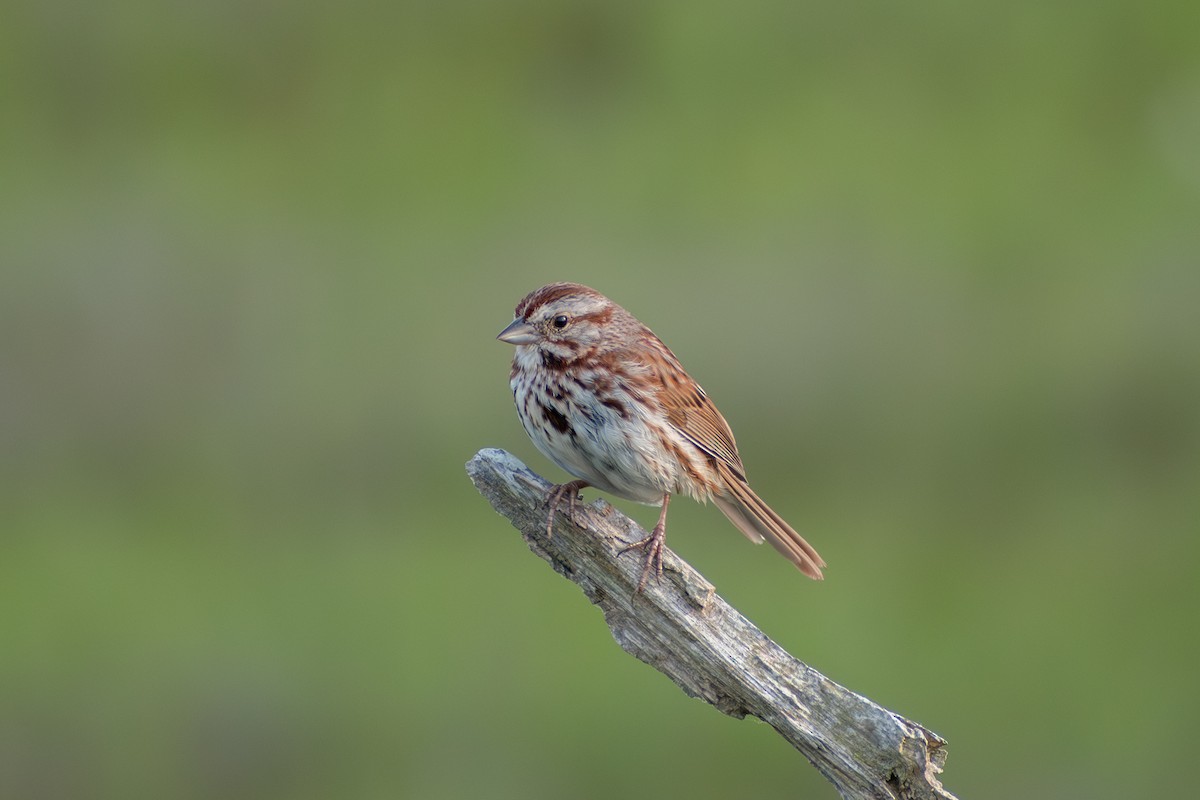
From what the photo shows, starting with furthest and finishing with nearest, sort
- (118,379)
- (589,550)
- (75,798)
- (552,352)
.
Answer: (118,379) < (75,798) < (552,352) < (589,550)

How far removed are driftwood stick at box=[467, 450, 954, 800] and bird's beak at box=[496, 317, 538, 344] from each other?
0.60 metres

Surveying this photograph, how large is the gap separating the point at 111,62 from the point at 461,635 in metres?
4.67

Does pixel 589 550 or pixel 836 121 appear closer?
pixel 589 550

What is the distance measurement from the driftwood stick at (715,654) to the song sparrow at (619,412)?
306mm

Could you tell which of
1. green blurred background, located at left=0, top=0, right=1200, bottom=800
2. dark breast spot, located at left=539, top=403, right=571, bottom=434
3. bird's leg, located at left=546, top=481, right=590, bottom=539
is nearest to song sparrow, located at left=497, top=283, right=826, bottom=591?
dark breast spot, located at left=539, top=403, right=571, bottom=434

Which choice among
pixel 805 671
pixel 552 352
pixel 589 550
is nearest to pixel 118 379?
pixel 552 352

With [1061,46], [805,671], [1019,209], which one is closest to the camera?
[805,671]

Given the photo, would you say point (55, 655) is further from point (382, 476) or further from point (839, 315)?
point (839, 315)

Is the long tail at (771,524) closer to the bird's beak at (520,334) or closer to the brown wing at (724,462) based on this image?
the brown wing at (724,462)

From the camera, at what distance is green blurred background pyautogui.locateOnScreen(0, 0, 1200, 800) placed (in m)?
5.98

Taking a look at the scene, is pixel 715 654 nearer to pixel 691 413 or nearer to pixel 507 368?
pixel 691 413

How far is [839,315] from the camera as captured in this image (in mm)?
7691

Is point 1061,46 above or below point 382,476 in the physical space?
above

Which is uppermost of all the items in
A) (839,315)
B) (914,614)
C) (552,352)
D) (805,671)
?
(839,315)
